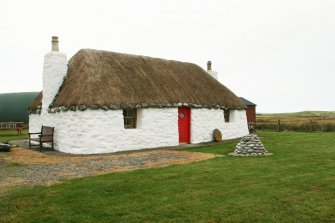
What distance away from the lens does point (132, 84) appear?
19719 millimetres

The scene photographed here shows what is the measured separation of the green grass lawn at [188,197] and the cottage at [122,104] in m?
6.55

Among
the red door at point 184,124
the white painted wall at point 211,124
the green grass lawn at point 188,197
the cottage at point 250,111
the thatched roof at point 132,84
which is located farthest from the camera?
the cottage at point 250,111

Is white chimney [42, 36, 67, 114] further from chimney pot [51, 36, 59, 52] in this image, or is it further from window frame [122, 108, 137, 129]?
window frame [122, 108, 137, 129]

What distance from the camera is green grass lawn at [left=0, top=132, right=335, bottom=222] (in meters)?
6.71

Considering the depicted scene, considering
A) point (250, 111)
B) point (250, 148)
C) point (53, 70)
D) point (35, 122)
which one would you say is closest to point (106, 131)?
point (53, 70)

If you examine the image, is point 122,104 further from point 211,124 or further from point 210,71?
point 210,71

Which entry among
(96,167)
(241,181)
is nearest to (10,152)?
(96,167)

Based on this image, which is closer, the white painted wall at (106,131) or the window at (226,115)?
the white painted wall at (106,131)

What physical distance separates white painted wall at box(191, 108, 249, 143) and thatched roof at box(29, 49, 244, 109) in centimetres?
55

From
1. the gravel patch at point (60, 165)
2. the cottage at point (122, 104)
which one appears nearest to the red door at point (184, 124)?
the cottage at point (122, 104)

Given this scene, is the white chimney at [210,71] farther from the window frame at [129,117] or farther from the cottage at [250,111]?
the window frame at [129,117]

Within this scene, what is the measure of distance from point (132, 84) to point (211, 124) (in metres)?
6.03

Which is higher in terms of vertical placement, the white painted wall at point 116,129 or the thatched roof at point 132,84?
the thatched roof at point 132,84

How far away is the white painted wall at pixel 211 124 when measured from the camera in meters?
21.8
